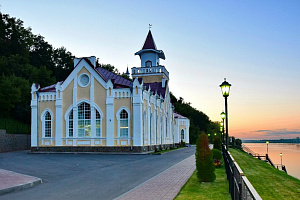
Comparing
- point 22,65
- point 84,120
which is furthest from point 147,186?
point 22,65

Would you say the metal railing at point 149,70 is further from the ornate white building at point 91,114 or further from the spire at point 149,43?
the ornate white building at point 91,114

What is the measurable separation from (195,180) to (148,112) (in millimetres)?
22860

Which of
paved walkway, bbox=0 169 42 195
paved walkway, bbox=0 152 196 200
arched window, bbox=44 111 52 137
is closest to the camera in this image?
paved walkway, bbox=0 152 196 200

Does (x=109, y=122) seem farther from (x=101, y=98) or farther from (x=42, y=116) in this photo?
(x=42, y=116)

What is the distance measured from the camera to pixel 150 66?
175 feet

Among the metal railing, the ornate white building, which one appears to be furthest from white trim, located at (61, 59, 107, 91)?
the metal railing

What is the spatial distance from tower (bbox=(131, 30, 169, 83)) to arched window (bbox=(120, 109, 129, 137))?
18.8m

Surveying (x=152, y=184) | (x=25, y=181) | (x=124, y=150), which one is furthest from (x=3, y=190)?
(x=124, y=150)

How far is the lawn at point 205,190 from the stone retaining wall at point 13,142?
88.3 ft

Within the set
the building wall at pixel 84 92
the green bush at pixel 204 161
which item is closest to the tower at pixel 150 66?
the building wall at pixel 84 92

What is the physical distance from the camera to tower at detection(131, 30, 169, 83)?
52.9 metres

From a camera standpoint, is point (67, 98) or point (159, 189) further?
point (67, 98)

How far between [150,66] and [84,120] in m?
20.5

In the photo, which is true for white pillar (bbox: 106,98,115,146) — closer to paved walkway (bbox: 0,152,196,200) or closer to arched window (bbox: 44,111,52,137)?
arched window (bbox: 44,111,52,137)
